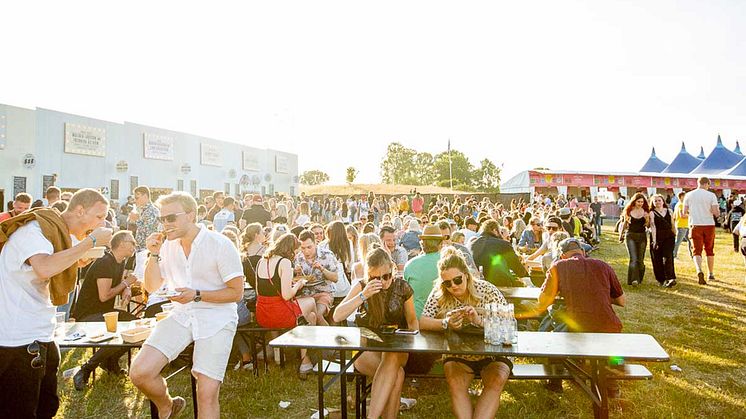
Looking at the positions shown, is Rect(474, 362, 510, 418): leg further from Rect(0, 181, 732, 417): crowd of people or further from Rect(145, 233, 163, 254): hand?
Rect(145, 233, 163, 254): hand

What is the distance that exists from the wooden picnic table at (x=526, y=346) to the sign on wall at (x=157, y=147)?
2300 centimetres

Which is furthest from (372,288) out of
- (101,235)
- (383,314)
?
(101,235)

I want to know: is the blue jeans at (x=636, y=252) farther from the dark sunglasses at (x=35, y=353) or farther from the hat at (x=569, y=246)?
the dark sunglasses at (x=35, y=353)

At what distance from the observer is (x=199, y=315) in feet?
10.3

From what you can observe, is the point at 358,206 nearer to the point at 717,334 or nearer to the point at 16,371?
the point at 717,334

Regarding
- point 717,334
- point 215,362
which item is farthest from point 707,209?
point 215,362

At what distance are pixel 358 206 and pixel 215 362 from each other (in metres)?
20.7

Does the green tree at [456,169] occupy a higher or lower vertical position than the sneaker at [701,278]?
higher

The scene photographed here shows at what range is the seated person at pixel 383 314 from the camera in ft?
11.3

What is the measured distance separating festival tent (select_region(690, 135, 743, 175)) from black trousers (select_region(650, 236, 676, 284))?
100ft

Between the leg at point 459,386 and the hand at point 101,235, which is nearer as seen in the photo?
the hand at point 101,235

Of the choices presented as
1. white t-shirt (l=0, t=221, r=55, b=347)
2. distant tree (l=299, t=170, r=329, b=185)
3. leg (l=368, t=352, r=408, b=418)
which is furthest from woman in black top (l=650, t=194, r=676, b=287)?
distant tree (l=299, t=170, r=329, b=185)

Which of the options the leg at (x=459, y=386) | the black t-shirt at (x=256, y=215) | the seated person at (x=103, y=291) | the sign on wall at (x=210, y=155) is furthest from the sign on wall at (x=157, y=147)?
the leg at (x=459, y=386)

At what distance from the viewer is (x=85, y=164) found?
67.0 feet
